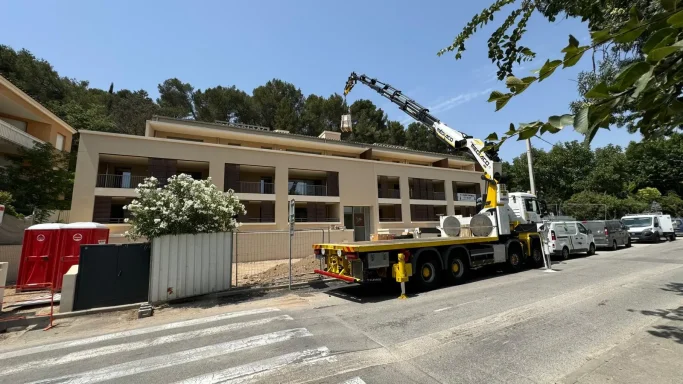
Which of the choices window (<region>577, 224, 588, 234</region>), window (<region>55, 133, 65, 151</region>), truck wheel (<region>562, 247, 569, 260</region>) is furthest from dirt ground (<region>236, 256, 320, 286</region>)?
window (<region>55, 133, 65, 151</region>)

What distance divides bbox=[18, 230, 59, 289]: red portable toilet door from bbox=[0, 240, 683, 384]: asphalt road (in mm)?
6467

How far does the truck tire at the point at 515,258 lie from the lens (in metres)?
12.5

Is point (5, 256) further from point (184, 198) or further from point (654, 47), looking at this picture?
point (654, 47)

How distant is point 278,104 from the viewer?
41188mm

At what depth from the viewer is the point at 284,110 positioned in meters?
39.0

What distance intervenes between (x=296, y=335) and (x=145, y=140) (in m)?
19.4

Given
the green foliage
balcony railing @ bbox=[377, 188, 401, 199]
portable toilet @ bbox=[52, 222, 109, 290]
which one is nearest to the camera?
portable toilet @ bbox=[52, 222, 109, 290]

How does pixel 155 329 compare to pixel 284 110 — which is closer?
pixel 155 329

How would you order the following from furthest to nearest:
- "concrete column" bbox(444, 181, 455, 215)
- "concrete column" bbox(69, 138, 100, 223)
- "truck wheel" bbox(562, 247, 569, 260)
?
"concrete column" bbox(444, 181, 455, 215)
"concrete column" bbox(69, 138, 100, 223)
"truck wheel" bbox(562, 247, 569, 260)

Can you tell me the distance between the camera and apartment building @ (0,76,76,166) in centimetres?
1938

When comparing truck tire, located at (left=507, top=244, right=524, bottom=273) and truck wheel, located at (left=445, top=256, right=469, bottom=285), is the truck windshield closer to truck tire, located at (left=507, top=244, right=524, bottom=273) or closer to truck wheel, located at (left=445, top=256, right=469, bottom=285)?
truck tire, located at (left=507, top=244, right=524, bottom=273)

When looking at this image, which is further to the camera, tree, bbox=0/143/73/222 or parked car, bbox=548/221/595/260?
tree, bbox=0/143/73/222

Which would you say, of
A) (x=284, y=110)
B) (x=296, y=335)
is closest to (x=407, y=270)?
(x=296, y=335)

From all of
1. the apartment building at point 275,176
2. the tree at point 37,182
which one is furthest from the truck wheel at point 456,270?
the tree at point 37,182
